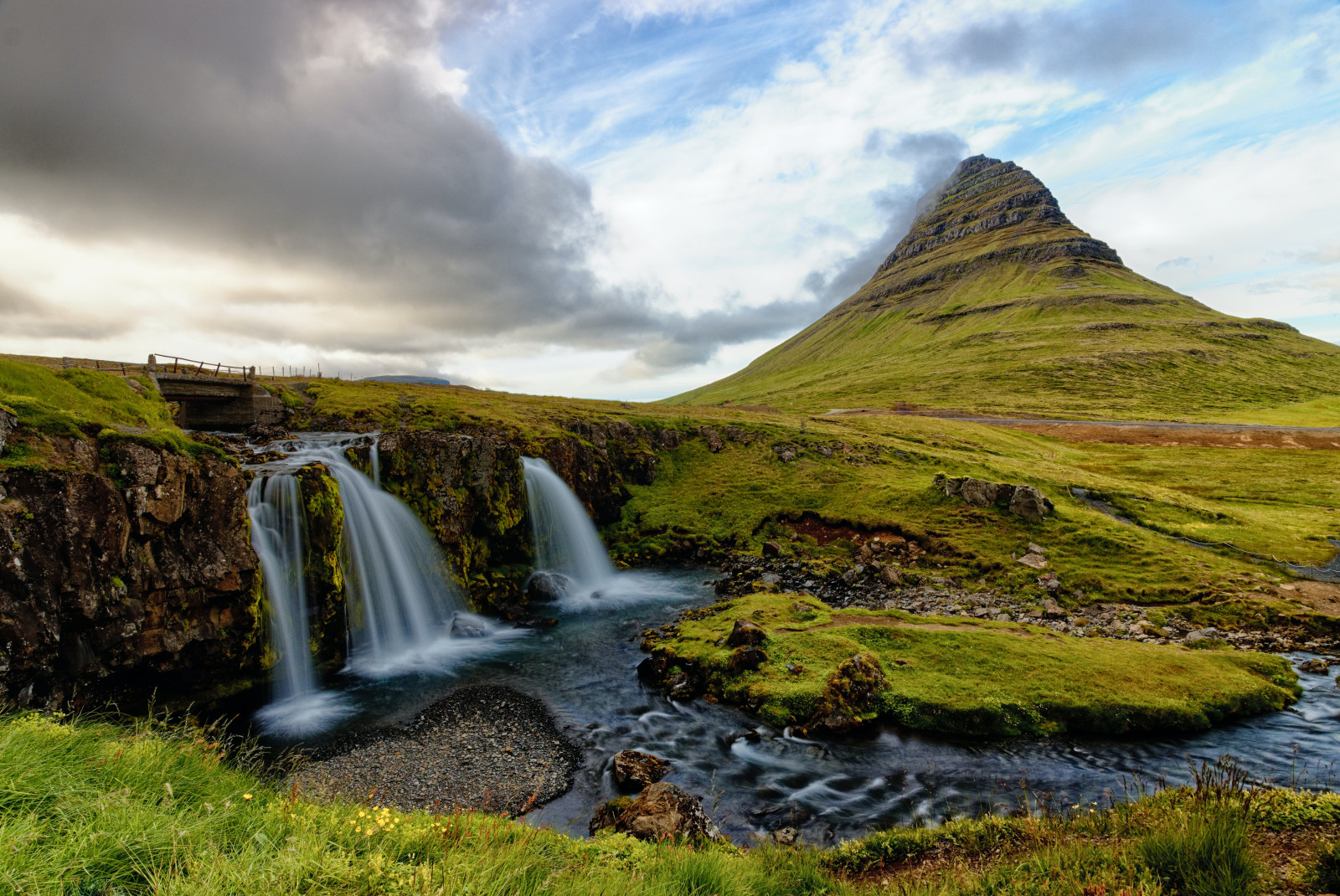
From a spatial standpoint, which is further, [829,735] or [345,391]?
[345,391]

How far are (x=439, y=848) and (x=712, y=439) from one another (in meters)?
55.4

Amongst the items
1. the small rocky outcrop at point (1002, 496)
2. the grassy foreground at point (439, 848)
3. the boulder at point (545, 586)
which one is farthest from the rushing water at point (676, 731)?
the small rocky outcrop at point (1002, 496)

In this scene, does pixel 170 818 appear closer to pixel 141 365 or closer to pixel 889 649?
pixel 889 649

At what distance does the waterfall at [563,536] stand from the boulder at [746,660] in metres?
16.3

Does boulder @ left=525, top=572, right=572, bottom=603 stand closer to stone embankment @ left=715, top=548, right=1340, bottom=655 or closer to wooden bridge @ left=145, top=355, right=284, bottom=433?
stone embankment @ left=715, top=548, right=1340, bottom=655

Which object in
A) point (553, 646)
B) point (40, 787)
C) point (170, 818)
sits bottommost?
point (553, 646)

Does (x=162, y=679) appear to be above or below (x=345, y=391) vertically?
below

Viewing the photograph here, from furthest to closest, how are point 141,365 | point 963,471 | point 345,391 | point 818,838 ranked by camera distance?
point 345,391
point 963,471
point 141,365
point 818,838

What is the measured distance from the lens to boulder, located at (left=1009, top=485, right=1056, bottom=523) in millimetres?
38594

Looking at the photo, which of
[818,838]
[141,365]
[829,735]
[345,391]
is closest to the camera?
[818,838]

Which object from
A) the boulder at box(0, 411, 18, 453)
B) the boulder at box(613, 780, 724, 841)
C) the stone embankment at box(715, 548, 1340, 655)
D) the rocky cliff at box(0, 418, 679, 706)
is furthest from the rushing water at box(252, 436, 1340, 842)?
the boulder at box(0, 411, 18, 453)

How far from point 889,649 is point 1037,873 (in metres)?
15.4

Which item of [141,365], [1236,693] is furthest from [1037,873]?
[141,365]

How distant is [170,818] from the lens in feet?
22.0
